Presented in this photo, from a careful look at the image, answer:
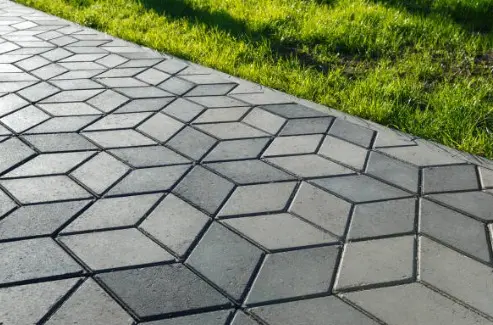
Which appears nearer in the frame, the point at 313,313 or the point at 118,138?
the point at 313,313

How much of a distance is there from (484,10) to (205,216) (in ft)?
15.1

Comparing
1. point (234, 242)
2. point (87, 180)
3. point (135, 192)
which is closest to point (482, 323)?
point (234, 242)

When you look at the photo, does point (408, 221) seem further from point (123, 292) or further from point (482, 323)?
point (123, 292)

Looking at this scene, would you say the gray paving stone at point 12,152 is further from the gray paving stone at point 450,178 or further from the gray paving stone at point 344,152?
the gray paving stone at point 450,178

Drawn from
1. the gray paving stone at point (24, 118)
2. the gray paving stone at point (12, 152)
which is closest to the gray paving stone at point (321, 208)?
the gray paving stone at point (12, 152)

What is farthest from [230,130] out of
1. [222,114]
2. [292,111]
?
[292,111]

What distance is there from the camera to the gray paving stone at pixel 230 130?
341cm

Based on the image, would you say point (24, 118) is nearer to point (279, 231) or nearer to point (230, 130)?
point (230, 130)

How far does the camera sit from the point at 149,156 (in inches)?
123

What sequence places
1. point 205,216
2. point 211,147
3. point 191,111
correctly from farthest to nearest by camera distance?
point 191,111, point 211,147, point 205,216

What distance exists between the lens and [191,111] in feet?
12.3

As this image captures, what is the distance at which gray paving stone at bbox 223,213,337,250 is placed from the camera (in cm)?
241

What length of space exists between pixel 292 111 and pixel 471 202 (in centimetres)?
145

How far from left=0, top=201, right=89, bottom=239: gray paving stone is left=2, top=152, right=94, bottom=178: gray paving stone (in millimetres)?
347
